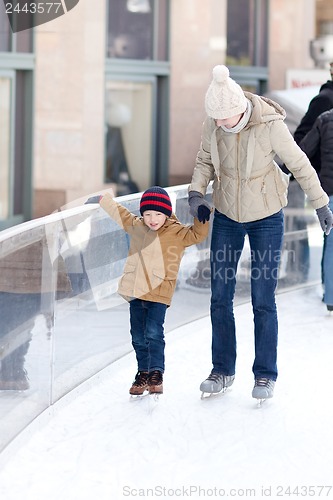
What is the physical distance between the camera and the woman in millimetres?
5648

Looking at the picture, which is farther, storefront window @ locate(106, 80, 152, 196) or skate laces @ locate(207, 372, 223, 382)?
storefront window @ locate(106, 80, 152, 196)

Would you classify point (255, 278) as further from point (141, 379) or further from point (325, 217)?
point (141, 379)

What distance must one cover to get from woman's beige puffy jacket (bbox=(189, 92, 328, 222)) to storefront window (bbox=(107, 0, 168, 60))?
8.75 m

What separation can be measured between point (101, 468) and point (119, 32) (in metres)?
10.2

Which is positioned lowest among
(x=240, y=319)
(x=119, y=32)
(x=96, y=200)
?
(x=240, y=319)

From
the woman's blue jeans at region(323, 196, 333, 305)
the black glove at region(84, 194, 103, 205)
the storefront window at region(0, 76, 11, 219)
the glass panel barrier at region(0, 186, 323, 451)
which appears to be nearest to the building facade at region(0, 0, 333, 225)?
the storefront window at region(0, 76, 11, 219)

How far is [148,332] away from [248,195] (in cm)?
88

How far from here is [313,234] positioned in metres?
→ 9.69

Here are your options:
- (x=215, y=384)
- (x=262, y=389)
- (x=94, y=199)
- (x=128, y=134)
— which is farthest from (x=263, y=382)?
(x=128, y=134)

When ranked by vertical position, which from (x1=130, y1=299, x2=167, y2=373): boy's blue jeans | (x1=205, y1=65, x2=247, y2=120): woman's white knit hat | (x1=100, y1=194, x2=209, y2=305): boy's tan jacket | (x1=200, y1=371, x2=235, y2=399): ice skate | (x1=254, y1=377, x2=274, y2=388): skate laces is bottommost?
(x1=200, y1=371, x2=235, y2=399): ice skate

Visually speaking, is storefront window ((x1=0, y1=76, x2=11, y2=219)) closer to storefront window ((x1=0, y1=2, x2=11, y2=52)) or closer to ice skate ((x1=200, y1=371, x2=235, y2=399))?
storefront window ((x1=0, y1=2, x2=11, y2=52))

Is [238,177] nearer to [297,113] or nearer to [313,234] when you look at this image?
[313,234]

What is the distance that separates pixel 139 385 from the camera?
239 inches

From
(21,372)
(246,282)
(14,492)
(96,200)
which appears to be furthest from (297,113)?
(14,492)
